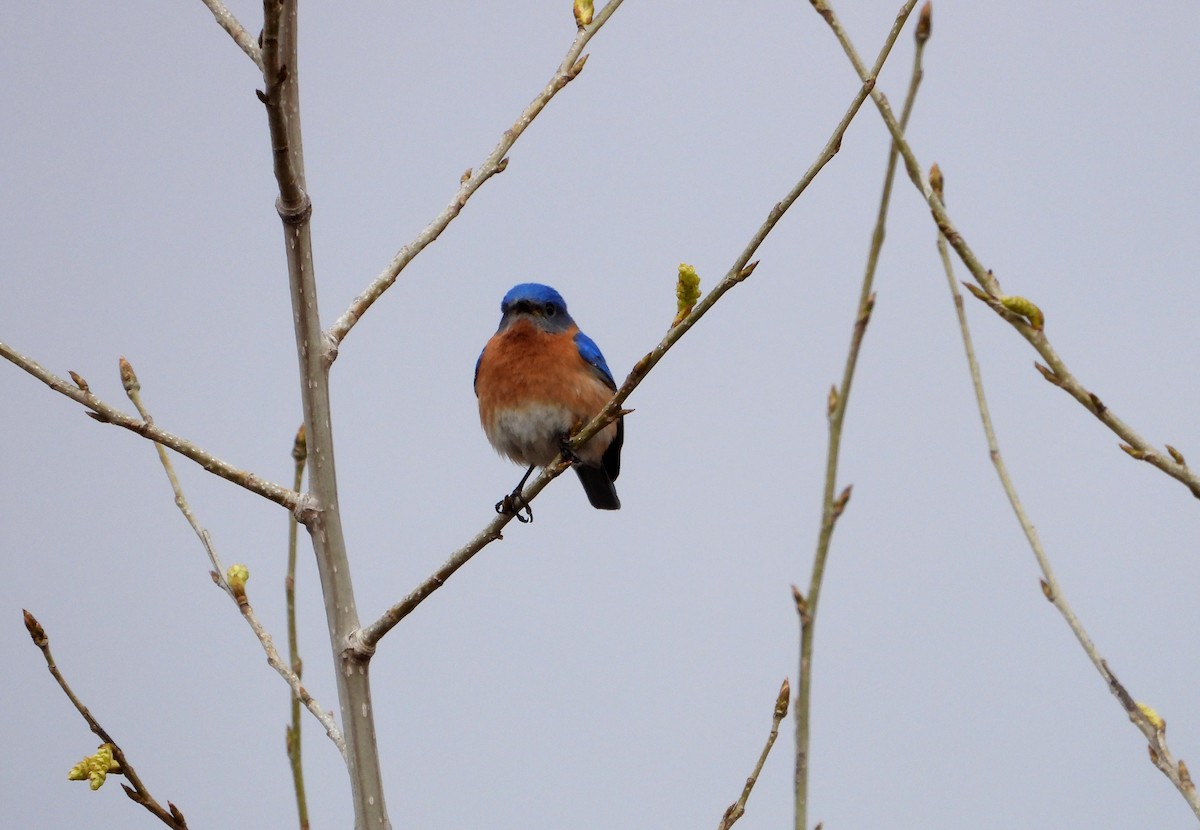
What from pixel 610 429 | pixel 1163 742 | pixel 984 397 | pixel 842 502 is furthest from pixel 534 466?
pixel 1163 742

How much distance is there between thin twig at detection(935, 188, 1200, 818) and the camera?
8.04 feet

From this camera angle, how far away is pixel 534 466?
5578mm

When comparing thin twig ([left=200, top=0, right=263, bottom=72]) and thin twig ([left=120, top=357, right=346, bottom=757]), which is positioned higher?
thin twig ([left=200, top=0, right=263, bottom=72])

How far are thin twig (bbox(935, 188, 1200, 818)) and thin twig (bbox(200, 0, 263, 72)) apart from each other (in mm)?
1647

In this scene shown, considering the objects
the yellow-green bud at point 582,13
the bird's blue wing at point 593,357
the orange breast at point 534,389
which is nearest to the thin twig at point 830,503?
the yellow-green bud at point 582,13

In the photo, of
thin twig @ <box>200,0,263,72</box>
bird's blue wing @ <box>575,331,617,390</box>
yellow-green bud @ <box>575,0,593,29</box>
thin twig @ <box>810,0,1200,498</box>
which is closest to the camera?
thin twig @ <box>810,0,1200,498</box>

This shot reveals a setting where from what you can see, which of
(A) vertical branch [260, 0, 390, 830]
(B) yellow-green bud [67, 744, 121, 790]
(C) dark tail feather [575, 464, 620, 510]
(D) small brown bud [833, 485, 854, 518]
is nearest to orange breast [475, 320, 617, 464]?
(C) dark tail feather [575, 464, 620, 510]

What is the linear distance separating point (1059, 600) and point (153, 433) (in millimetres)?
2104

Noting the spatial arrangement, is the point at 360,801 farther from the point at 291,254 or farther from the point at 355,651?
the point at 291,254

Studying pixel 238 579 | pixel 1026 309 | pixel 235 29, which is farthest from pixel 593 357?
pixel 1026 309

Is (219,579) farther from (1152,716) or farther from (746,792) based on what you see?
(1152,716)

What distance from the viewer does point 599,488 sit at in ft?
20.2

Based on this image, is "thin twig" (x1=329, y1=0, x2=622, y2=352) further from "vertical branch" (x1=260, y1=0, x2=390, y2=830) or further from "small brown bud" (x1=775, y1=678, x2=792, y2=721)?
"small brown bud" (x1=775, y1=678, x2=792, y2=721)

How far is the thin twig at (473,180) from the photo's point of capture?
303 cm
